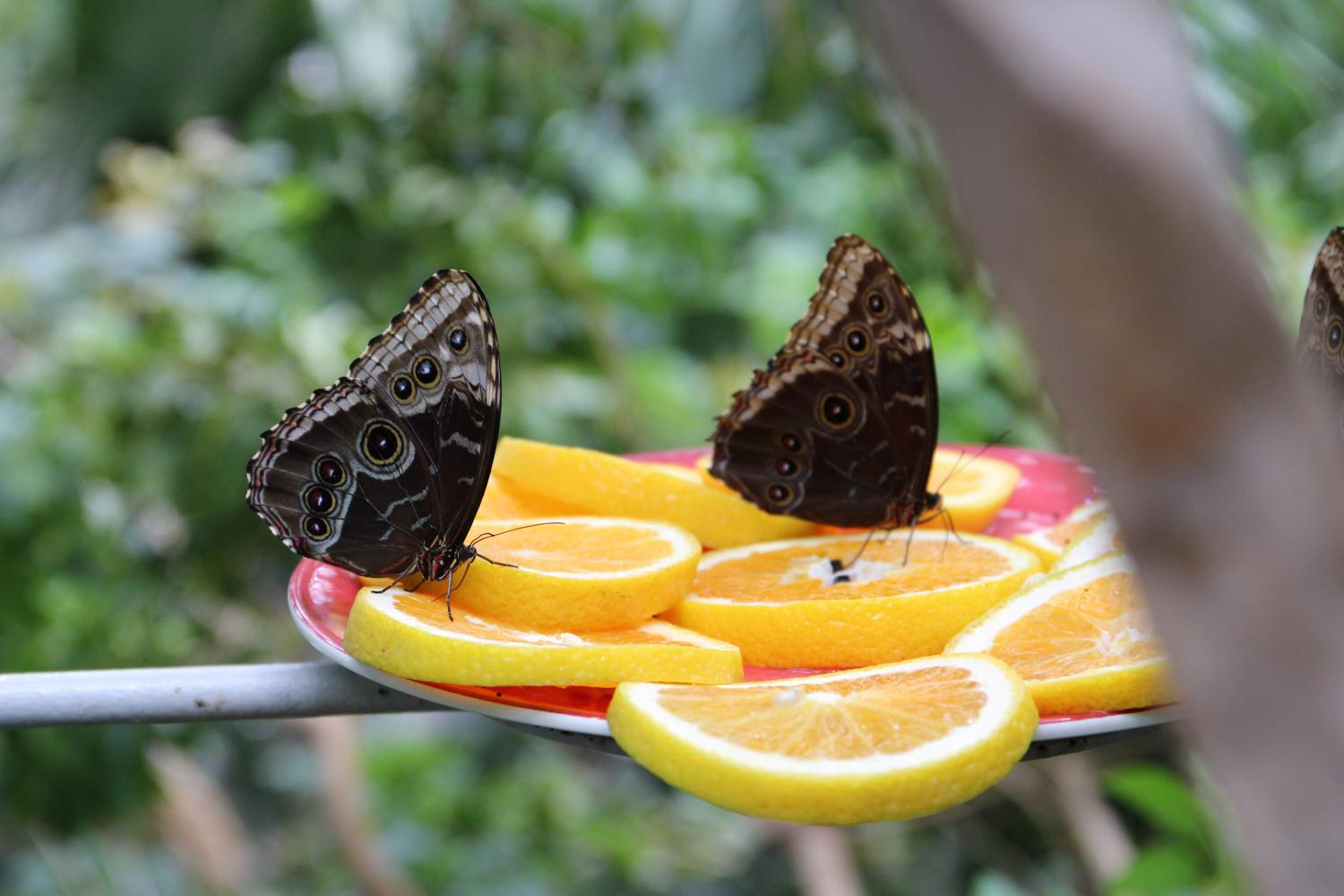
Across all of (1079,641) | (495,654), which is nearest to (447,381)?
(495,654)

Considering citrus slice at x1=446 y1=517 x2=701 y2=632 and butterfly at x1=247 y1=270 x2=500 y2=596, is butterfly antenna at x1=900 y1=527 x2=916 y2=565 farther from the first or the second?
butterfly at x1=247 y1=270 x2=500 y2=596

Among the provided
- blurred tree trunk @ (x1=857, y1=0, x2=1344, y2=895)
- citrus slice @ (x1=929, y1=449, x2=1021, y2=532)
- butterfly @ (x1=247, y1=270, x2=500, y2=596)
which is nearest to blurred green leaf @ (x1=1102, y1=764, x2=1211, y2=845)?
citrus slice @ (x1=929, y1=449, x2=1021, y2=532)

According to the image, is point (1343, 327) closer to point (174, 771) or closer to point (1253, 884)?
point (1253, 884)

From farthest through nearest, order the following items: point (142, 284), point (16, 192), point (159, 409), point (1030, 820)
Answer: point (16, 192)
point (1030, 820)
point (142, 284)
point (159, 409)

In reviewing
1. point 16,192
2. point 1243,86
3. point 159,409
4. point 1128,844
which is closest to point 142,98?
point 16,192

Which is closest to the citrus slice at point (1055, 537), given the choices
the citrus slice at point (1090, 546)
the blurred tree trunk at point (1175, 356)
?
the citrus slice at point (1090, 546)

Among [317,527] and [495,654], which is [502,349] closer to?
[317,527]
